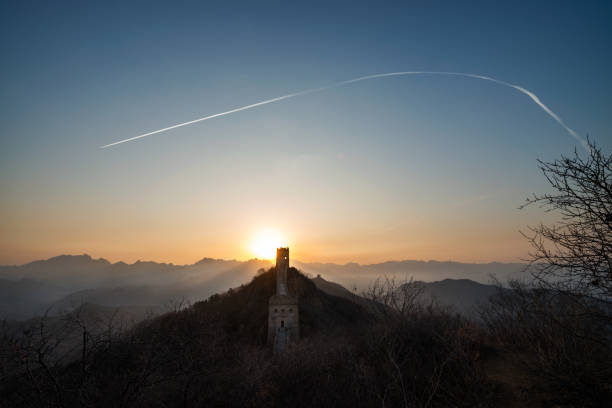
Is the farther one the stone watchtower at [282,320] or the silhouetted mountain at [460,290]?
the silhouetted mountain at [460,290]

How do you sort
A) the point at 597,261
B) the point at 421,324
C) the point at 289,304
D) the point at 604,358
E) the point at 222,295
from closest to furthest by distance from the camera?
the point at 597,261 < the point at 604,358 < the point at 421,324 < the point at 289,304 < the point at 222,295

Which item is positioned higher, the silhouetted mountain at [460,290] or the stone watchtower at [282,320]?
the stone watchtower at [282,320]

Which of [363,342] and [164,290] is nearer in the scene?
[363,342]

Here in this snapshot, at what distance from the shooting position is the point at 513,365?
10.0 meters

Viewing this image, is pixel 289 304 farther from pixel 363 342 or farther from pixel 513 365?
pixel 513 365

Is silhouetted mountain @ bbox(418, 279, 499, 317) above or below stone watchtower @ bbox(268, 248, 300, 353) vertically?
below

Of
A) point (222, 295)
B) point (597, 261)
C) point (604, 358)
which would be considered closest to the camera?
point (597, 261)

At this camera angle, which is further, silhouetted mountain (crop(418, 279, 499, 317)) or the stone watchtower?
silhouetted mountain (crop(418, 279, 499, 317))

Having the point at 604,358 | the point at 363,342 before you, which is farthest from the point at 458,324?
the point at 604,358

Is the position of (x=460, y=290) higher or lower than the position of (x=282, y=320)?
lower

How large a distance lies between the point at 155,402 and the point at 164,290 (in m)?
216

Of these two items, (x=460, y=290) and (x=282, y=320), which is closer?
(x=282, y=320)

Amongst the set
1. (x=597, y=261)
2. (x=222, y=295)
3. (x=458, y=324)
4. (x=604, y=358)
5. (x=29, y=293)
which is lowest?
(x=29, y=293)

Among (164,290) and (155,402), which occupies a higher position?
(155,402)
